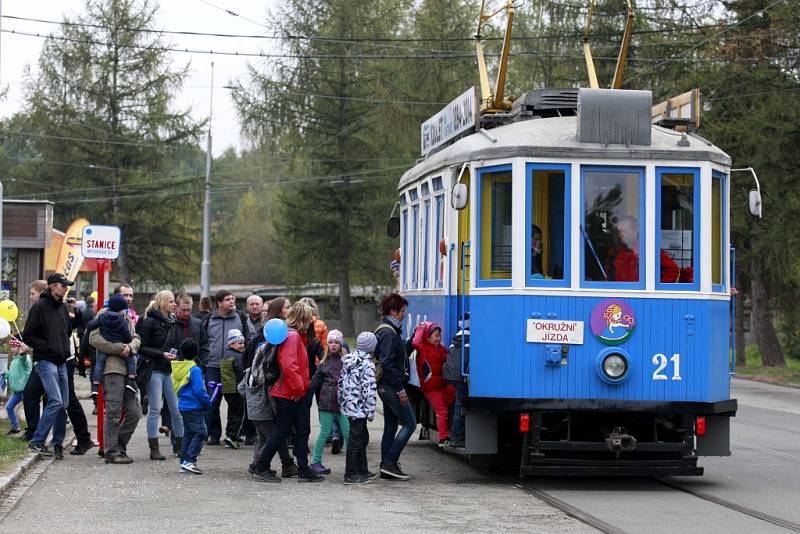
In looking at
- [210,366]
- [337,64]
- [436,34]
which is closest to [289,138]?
[337,64]

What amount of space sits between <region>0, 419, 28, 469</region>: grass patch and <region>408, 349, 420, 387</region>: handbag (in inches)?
154

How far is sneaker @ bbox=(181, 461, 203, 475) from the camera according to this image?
42.9 ft

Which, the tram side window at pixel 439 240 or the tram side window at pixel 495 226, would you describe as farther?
the tram side window at pixel 439 240

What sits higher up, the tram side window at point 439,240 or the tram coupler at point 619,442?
the tram side window at point 439,240

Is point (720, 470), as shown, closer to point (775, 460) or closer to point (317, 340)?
point (775, 460)

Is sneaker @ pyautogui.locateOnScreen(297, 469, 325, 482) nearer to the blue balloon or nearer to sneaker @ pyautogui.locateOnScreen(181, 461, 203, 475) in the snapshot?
sneaker @ pyautogui.locateOnScreen(181, 461, 203, 475)

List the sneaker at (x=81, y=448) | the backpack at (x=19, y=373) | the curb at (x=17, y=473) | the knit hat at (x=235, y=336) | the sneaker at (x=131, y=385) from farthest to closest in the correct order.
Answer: the knit hat at (x=235, y=336), the backpack at (x=19, y=373), the sneaker at (x=81, y=448), the sneaker at (x=131, y=385), the curb at (x=17, y=473)

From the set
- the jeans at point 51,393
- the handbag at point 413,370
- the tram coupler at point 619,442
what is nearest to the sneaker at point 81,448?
the jeans at point 51,393

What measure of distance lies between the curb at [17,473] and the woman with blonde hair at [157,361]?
1.21m

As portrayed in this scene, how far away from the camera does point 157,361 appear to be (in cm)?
1437

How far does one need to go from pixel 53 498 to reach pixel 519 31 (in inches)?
1557

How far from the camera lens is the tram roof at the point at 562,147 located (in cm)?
1223

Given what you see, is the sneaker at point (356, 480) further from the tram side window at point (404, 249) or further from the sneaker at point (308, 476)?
the tram side window at point (404, 249)

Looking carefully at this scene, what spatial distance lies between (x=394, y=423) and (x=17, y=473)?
3357 millimetres
